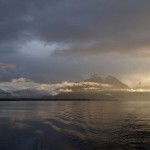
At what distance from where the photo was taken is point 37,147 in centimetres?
4172

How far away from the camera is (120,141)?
4628 centimetres

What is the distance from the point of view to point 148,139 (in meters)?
48.6

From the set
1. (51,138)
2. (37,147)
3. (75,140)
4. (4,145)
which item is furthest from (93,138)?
(4,145)

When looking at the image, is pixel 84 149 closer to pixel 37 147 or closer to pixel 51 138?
pixel 37 147

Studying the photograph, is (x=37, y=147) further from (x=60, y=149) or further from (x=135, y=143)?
(x=135, y=143)

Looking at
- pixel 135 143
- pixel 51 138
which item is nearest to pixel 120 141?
pixel 135 143

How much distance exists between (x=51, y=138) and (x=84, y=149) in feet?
38.0

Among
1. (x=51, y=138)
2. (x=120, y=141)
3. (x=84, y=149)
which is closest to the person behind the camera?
(x=84, y=149)

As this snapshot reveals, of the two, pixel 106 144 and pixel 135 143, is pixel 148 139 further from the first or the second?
pixel 106 144

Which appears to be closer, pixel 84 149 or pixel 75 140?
pixel 84 149

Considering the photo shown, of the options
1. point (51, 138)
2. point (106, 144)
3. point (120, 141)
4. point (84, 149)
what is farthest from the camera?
point (51, 138)

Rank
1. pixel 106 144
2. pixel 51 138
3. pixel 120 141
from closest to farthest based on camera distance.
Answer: pixel 106 144, pixel 120 141, pixel 51 138

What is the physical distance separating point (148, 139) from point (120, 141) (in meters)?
5.78

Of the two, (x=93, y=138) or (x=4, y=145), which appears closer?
(x=4, y=145)
